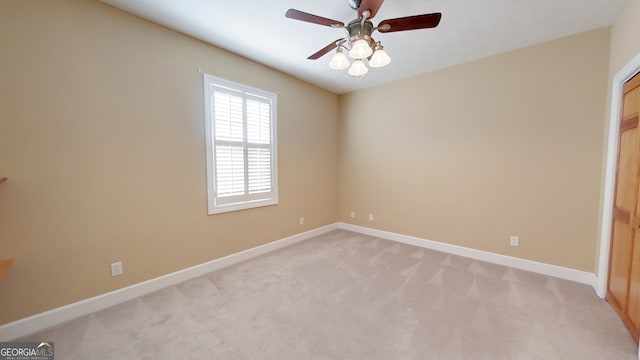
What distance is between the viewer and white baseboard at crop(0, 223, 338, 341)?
182cm

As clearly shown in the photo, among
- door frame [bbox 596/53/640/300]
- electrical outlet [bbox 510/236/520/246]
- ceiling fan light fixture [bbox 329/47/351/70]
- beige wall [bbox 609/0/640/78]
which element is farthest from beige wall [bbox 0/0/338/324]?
door frame [bbox 596/53/640/300]

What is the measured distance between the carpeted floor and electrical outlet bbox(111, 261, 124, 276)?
12.1 inches

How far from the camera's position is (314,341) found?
1758 mm

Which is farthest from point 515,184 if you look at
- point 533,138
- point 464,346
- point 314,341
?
point 314,341

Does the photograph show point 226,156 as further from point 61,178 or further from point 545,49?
point 545,49

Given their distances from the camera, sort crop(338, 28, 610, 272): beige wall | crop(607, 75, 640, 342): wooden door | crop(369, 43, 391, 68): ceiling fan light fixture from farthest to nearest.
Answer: crop(338, 28, 610, 272): beige wall < crop(369, 43, 391, 68): ceiling fan light fixture < crop(607, 75, 640, 342): wooden door

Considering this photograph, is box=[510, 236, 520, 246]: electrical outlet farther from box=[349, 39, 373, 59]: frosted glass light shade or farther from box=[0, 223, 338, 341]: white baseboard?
box=[0, 223, 338, 341]: white baseboard

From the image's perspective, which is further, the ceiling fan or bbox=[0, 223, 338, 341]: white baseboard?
bbox=[0, 223, 338, 341]: white baseboard

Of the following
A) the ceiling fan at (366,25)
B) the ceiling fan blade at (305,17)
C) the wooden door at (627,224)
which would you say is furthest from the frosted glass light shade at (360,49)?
the wooden door at (627,224)

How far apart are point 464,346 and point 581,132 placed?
2629mm

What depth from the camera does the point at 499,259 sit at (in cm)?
Result: 310

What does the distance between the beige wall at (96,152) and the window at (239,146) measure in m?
0.13

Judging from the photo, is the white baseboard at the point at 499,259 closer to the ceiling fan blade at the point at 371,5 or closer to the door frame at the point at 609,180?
the door frame at the point at 609,180

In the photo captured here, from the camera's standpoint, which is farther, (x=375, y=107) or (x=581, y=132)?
(x=375, y=107)
